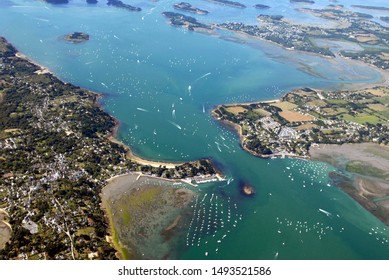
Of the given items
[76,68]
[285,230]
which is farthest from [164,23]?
[285,230]

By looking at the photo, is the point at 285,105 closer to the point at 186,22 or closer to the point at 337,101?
the point at 337,101

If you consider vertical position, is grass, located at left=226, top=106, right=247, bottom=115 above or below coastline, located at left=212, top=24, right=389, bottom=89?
below

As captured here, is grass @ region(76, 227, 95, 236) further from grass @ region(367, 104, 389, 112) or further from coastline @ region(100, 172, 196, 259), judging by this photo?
grass @ region(367, 104, 389, 112)

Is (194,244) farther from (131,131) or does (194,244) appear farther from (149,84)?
(149,84)

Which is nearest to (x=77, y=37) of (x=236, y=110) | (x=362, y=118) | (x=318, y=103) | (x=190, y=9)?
(x=236, y=110)

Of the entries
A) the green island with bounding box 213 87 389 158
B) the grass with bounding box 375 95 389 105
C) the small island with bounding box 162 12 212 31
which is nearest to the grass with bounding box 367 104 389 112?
the green island with bounding box 213 87 389 158

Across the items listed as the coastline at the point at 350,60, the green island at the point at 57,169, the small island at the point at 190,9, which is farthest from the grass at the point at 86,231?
the small island at the point at 190,9

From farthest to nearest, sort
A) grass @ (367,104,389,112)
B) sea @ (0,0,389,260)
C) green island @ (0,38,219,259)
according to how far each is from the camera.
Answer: grass @ (367,104,389,112) < sea @ (0,0,389,260) < green island @ (0,38,219,259)
